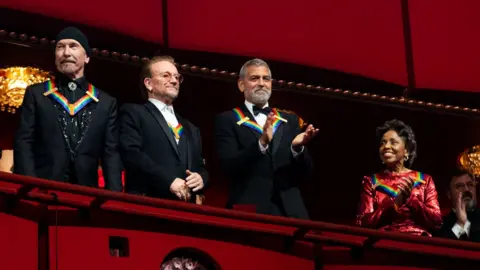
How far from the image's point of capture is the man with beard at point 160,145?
4105 mm

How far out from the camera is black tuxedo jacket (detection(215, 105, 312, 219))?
430 cm

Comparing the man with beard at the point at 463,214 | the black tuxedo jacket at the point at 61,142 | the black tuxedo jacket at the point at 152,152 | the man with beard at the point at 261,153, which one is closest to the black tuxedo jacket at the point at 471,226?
the man with beard at the point at 463,214

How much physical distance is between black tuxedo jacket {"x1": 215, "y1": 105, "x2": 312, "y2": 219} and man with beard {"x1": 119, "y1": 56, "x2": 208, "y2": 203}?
0.38ft

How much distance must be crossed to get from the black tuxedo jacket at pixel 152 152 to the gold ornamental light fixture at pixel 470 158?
2.36 m

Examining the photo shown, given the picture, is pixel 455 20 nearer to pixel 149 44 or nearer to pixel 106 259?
pixel 149 44

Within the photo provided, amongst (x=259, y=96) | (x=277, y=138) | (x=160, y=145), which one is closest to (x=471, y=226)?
(x=277, y=138)

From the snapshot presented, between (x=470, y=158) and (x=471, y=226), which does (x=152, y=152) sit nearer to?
(x=471, y=226)

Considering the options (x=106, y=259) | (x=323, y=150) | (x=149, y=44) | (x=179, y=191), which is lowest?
(x=106, y=259)

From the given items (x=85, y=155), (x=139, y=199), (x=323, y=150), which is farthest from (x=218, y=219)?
(x=323, y=150)

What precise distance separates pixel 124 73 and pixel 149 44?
0.19m

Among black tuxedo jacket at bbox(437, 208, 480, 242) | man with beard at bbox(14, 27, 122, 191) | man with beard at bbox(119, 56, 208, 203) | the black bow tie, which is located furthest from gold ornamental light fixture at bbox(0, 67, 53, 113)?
black tuxedo jacket at bbox(437, 208, 480, 242)

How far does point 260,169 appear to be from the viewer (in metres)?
4.34

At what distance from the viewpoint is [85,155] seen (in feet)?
13.4

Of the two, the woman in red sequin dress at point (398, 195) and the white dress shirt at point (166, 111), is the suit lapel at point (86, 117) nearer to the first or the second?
Answer: the white dress shirt at point (166, 111)
